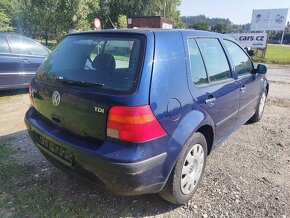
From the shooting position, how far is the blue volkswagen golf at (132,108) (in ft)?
7.23

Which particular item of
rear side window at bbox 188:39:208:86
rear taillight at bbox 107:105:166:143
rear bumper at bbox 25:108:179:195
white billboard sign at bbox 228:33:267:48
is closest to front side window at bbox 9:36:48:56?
rear bumper at bbox 25:108:179:195

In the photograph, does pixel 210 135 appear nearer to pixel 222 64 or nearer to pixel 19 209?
pixel 222 64

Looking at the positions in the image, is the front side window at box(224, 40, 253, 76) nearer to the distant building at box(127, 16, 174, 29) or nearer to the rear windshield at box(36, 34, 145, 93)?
the rear windshield at box(36, 34, 145, 93)

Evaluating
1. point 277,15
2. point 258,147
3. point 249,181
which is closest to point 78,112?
point 249,181

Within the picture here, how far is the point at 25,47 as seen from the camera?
281 inches

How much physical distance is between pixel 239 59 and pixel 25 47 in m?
5.48

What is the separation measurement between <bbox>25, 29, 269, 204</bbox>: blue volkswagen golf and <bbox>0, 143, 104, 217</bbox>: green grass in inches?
17.6

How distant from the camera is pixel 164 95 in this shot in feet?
7.60

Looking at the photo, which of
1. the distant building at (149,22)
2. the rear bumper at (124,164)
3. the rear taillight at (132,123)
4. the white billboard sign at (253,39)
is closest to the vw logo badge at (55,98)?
the rear bumper at (124,164)

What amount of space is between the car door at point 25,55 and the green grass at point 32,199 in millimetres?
4050

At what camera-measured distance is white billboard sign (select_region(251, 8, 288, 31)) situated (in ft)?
93.6

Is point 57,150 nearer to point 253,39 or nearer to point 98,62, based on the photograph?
point 98,62

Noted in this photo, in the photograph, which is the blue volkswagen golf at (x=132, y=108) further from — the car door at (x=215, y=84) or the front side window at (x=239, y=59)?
the front side window at (x=239, y=59)

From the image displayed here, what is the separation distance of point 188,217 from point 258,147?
2.20 meters
